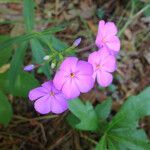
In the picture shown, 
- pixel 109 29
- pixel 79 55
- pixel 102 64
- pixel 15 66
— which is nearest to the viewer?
pixel 102 64

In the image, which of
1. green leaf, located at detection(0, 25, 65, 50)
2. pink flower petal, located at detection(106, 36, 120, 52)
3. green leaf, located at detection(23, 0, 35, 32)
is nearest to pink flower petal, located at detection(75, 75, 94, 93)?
pink flower petal, located at detection(106, 36, 120, 52)

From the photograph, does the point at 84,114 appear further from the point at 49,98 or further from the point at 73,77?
the point at 73,77

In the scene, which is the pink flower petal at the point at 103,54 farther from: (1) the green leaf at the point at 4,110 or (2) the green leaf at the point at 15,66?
(1) the green leaf at the point at 4,110

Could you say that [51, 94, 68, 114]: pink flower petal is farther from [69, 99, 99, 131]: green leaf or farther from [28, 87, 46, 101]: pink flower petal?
[69, 99, 99, 131]: green leaf

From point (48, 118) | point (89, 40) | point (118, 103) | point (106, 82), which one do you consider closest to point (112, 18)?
point (89, 40)

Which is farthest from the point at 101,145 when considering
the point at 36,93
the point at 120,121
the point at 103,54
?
the point at 103,54

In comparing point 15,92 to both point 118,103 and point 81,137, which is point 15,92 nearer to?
point 81,137

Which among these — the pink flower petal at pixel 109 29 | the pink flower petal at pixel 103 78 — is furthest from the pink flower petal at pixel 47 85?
the pink flower petal at pixel 109 29
